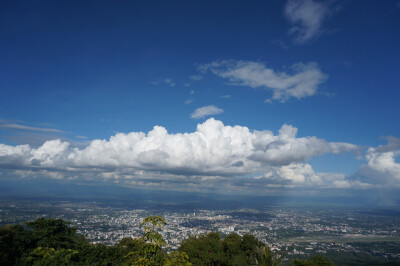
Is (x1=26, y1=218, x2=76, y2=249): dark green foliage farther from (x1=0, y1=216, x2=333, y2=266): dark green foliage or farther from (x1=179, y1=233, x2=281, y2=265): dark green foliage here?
(x1=179, y1=233, x2=281, y2=265): dark green foliage

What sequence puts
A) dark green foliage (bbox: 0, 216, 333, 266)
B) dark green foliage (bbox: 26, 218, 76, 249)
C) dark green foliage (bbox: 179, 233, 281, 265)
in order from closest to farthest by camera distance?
dark green foliage (bbox: 0, 216, 333, 266), dark green foliage (bbox: 26, 218, 76, 249), dark green foliage (bbox: 179, 233, 281, 265)

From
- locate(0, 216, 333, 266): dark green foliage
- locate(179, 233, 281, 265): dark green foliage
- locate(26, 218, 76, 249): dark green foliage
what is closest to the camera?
locate(0, 216, 333, 266): dark green foliage

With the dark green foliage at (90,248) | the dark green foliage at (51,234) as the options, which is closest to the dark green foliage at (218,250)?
the dark green foliage at (90,248)

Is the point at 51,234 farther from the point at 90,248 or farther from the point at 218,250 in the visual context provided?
the point at 218,250

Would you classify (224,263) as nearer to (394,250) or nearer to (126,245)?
(126,245)

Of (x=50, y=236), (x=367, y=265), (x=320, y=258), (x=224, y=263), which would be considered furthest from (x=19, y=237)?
(x=367, y=265)

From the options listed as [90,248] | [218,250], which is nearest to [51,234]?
[90,248]

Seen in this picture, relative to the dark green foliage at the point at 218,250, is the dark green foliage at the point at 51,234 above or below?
above

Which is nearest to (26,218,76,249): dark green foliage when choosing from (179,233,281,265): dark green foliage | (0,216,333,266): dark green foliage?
(0,216,333,266): dark green foliage

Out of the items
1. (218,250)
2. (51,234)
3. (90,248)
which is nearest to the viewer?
(90,248)

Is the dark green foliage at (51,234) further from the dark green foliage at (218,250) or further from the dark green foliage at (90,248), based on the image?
the dark green foliage at (218,250)

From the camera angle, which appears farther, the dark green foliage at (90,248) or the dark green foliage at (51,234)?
the dark green foliage at (51,234)

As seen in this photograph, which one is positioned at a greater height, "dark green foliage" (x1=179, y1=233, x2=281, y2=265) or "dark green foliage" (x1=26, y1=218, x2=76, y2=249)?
"dark green foliage" (x1=26, y1=218, x2=76, y2=249)
